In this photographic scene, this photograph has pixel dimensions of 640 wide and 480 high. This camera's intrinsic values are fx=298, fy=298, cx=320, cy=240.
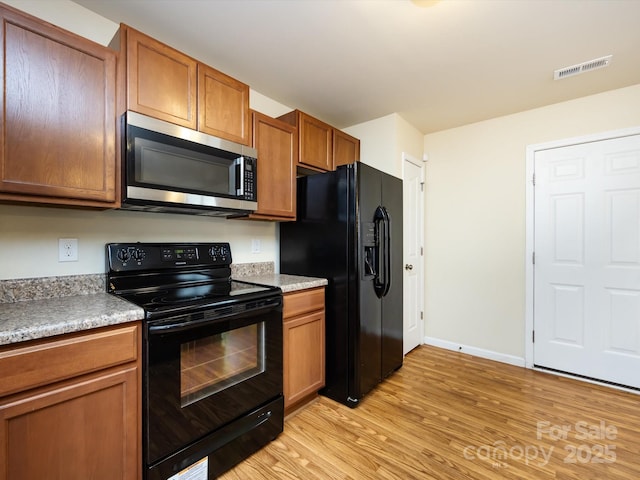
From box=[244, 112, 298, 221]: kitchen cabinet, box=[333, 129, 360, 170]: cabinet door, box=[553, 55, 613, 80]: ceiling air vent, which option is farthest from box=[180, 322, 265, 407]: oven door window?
box=[553, 55, 613, 80]: ceiling air vent

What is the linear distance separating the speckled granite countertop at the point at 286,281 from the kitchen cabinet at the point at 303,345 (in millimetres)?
42

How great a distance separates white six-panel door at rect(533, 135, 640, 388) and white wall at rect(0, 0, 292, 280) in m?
3.08

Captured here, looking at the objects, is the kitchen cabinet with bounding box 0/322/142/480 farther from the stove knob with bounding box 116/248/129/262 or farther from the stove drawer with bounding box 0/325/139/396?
the stove knob with bounding box 116/248/129/262

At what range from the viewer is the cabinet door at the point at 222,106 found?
5.80 feet

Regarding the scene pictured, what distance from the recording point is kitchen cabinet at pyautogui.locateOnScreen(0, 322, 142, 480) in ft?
3.27

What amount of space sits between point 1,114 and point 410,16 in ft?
6.52

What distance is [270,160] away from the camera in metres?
2.19

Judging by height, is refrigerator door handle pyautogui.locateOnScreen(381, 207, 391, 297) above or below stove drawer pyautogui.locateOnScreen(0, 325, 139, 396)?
above

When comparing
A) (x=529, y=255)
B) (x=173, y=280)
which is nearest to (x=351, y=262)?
(x=173, y=280)

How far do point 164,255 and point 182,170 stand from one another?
56cm

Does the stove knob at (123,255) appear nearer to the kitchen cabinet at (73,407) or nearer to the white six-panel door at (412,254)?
the kitchen cabinet at (73,407)

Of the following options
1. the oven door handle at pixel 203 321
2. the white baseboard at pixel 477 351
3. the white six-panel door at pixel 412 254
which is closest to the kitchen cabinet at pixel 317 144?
the white six-panel door at pixel 412 254

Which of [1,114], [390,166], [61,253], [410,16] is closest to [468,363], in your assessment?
[390,166]

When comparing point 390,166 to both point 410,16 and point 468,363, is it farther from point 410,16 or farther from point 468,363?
point 468,363
